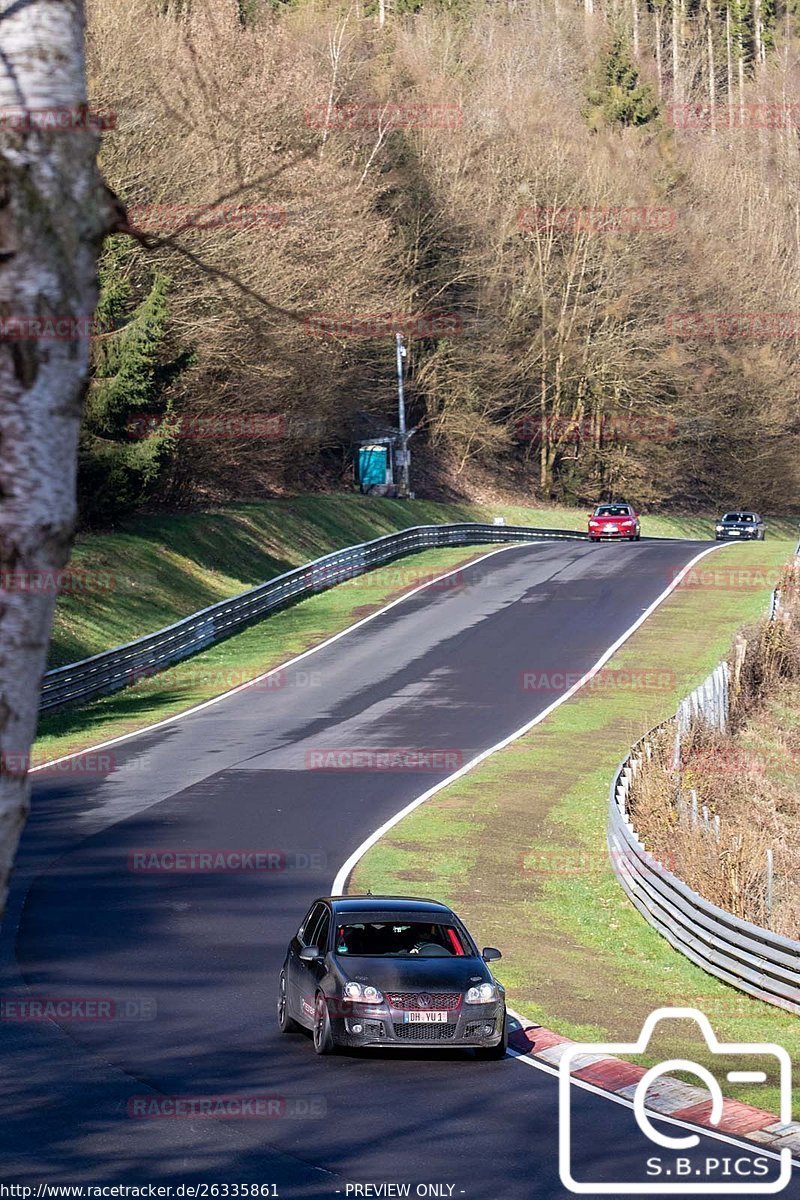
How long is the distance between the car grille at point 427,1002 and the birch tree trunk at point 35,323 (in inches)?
408

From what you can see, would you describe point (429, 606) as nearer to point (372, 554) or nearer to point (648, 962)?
point (372, 554)

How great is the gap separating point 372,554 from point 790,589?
50.1ft

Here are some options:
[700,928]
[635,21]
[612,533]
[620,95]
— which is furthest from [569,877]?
[635,21]

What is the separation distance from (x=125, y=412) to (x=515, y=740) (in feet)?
62.2

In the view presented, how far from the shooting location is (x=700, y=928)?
18.4m

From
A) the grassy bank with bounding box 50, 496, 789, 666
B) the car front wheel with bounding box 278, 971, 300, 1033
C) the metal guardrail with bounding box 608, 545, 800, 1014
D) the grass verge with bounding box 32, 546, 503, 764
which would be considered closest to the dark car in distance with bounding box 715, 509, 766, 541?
the grassy bank with bounding box 50, 496, 789, 666

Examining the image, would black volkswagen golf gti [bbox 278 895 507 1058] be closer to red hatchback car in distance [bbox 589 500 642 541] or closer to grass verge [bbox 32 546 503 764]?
grass verge [bbox 32 546 503 764]

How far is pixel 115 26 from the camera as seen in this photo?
1961 inches

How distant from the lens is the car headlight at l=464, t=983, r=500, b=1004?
1322 cm

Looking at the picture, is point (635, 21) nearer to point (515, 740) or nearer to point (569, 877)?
point (515, 740)

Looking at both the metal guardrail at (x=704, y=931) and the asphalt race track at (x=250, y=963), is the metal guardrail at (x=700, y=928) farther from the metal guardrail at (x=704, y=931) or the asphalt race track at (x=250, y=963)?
the asphalt race track at (x=250, y=963)

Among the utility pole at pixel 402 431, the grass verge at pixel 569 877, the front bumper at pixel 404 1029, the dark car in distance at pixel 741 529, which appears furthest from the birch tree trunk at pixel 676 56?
the front bumper at pixel 404 1029

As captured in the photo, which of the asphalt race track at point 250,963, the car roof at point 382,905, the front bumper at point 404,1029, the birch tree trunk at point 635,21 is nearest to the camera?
the asphalt race track at point 250,963

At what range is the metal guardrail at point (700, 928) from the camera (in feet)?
53.1
